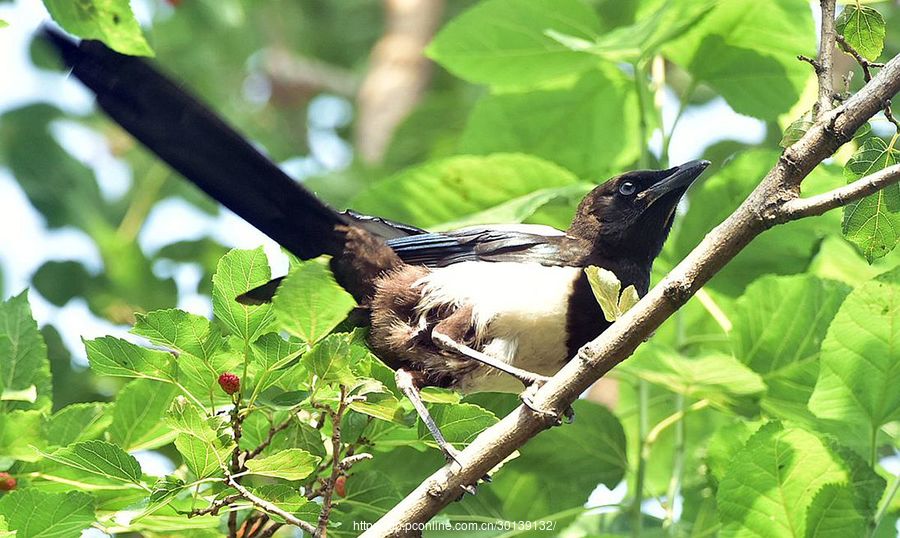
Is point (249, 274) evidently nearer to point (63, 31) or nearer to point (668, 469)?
point (63, 31)

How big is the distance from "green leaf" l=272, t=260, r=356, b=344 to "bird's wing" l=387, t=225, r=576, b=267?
1.30 metres

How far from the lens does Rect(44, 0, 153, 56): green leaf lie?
309 cm

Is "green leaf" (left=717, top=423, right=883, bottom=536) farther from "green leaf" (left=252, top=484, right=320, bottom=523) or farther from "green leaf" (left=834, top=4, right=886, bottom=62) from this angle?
"green leaf" (left=252, top=484, right=320, bottom=523)

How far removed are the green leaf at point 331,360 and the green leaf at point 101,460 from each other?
53cm

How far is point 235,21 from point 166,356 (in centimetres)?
344

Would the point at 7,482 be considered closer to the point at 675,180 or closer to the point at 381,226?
the point at 381,226

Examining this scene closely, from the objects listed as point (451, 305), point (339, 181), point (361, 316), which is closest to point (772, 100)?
point (451, 305)

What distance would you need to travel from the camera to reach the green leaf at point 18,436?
9.64ft

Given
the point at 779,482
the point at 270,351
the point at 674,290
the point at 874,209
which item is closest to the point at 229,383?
the point at 270,351

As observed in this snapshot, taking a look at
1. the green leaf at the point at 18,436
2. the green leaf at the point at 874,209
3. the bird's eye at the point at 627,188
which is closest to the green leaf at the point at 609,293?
the green leaf at the point at 874,209

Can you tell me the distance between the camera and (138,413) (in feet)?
10.2

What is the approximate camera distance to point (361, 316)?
3.78 m

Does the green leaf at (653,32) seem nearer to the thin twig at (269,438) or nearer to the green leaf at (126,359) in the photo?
the thin twig at (269,438)

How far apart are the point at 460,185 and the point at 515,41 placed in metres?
0.58
